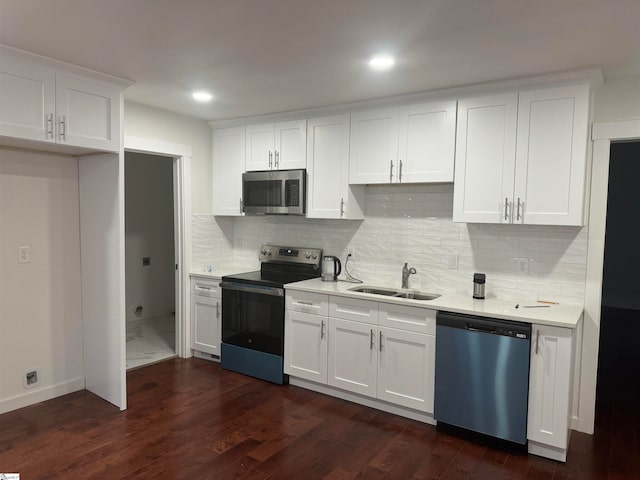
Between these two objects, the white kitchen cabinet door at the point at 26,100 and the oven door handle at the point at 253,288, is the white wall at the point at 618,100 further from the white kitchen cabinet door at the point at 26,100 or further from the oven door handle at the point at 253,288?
the white kitchen cabinet door at the point at 26,100

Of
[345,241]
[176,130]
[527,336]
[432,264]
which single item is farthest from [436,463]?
[176,130]

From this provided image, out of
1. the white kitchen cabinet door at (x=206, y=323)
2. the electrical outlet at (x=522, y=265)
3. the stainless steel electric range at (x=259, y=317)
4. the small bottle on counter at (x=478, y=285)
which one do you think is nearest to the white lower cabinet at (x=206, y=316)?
the white kitchen cabinet door at (x=206, y=323)

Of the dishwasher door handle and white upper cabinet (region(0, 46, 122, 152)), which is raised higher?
white upper cabinet (region(0, 46, 122, 152))

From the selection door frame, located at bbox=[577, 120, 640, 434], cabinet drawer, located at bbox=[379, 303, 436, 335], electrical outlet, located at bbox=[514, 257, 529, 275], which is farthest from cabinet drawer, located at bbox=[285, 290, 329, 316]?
door frame, located at bbox=[577, 120, 640, 434]

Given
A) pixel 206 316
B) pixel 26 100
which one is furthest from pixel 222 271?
pixel 26 100

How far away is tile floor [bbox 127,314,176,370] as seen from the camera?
4.48m

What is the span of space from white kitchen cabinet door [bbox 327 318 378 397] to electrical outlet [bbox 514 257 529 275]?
1.17 metres

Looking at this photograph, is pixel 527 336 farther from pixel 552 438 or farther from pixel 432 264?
pixel 432 264

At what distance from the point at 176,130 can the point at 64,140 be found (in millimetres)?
1480

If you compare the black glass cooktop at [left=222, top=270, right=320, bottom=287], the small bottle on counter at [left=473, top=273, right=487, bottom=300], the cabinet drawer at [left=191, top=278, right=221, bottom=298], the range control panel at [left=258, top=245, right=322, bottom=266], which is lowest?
the cabinet drawer at [left=191, top=278, right=221, bottom=298]

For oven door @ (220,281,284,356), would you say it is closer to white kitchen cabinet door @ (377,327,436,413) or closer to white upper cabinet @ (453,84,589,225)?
white kitchen cabinet door @ (377,327,436,413)

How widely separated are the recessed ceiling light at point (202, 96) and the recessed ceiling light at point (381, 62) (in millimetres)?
1432

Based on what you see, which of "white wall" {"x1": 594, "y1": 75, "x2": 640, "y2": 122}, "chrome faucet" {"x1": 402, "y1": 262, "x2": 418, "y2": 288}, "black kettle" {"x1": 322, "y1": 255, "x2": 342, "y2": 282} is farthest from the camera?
"black kettle" {"x1": 322, "y1": 255, "x2": 342, "y2": 282}

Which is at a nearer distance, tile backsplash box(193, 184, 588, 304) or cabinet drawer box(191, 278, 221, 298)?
tile backsplash box(193, 184, 588, 304)
